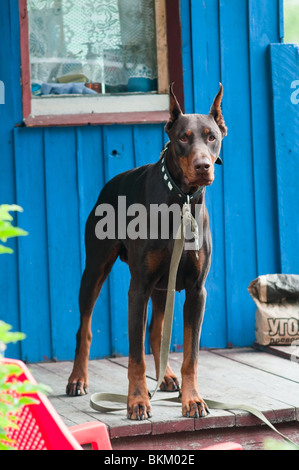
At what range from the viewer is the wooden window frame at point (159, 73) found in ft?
16.5

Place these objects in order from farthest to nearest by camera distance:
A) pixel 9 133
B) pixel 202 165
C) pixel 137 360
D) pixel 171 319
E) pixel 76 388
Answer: pixel 9 133 → pixel 76 388 → pixel 137 360 → pixel 171 319 → pixel 202 165

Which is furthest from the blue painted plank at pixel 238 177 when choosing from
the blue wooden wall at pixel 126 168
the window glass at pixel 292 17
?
the window glass at pixel 292 17

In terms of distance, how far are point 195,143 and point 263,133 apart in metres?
2.06

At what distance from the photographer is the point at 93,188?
517 centimetres

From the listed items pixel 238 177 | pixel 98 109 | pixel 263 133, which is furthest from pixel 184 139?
pixel 263 133

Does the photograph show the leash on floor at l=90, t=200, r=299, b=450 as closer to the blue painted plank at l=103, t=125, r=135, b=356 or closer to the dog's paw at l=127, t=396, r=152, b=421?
the dog's paw at l=127, t=396, r=152, b=421

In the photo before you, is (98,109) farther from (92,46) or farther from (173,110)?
(173,110)

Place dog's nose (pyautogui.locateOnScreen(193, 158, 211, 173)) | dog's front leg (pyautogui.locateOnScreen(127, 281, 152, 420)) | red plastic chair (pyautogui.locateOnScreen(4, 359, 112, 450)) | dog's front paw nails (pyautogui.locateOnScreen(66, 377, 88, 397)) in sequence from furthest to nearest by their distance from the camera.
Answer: dog's front paw nails (pyautogui.locateOnScreen(66, 377, 88, 397)) → dog's front leg (pyautogui.locateOnScreen(127, 281, 152, 420)) → dog's nose (pyautogui.locateOnScreen(193, 158, 211, 173)) → red plastic chair (pyautogui.locateOnScreen(4, 359, 112, 450))

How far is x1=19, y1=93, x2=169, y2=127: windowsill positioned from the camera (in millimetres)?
5102

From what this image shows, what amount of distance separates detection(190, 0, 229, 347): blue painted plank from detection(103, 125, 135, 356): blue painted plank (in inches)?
22.1

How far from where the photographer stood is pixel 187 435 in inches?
145

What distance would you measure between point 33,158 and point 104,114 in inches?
22.7

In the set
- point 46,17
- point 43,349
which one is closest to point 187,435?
point 43,349

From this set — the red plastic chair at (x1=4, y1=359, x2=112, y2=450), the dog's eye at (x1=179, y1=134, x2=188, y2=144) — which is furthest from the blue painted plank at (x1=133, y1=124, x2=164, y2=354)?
the red plastic chair at (x1=4, y1=359, x2=112, y2=450)
